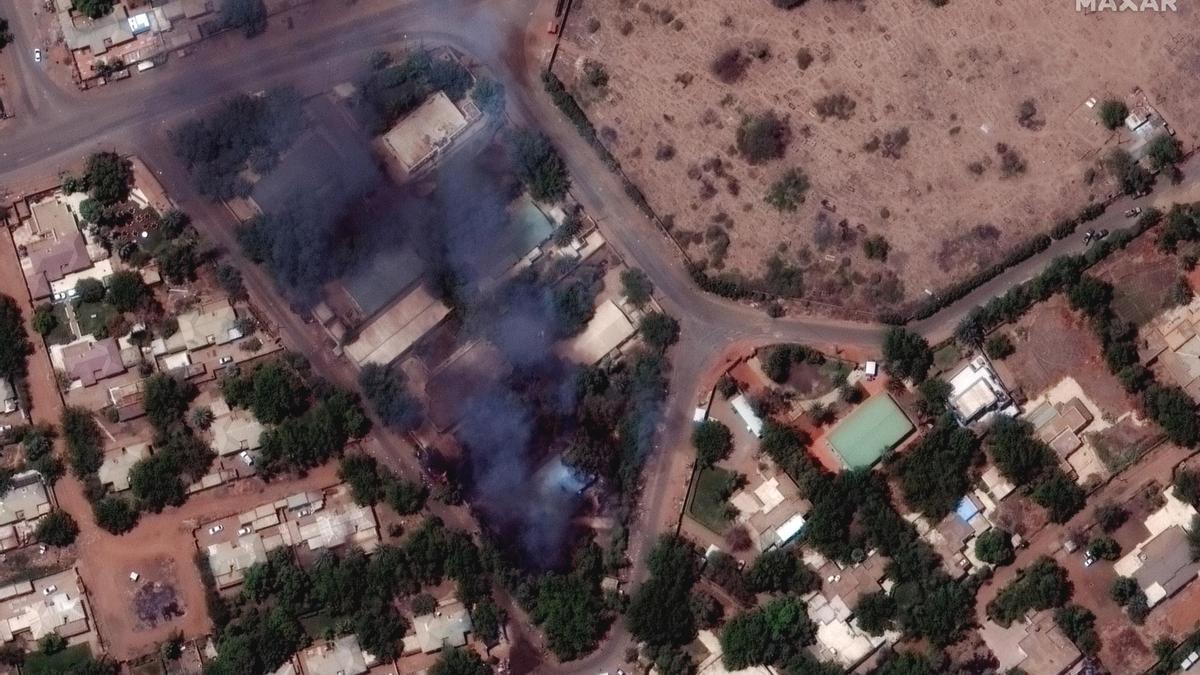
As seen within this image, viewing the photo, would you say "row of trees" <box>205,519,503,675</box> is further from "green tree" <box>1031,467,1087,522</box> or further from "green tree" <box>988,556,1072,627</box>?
"green tree" <box>1031,467,1087,522</box>

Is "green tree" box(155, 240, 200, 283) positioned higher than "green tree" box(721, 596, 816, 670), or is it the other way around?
"green tree" box(155, 240, 200, 283)

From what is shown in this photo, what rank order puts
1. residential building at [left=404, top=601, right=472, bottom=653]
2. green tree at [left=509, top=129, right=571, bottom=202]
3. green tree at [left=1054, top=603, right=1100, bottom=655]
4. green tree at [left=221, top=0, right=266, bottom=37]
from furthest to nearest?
1. green tree at [left=221, top=0, right=266, bottom=37]
2. green tree at [left=509, top=129, right=571, bottom=202]
3. residential building at [left=404, top=601, right=472, bottom=653]
4. green tree at [left=1054, top=603, right=1100, bottom=655]

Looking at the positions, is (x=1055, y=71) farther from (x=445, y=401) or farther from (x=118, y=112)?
(x=118, y=112)

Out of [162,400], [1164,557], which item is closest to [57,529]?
[162,400]

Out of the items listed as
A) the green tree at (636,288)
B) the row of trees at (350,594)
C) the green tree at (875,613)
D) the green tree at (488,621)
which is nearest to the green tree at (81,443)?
the row of trees at (350,594)

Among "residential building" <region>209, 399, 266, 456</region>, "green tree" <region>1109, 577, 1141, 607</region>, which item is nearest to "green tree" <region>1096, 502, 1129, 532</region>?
"green tree" <region>1109, 577, 1141, 607</region>

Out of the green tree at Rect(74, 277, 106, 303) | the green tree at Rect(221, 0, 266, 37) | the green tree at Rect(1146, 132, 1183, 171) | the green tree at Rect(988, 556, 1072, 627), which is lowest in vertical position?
the green tree at Rect(988, 556, 1072, 627)

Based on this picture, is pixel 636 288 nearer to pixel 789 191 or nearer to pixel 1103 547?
pixel 789 191
